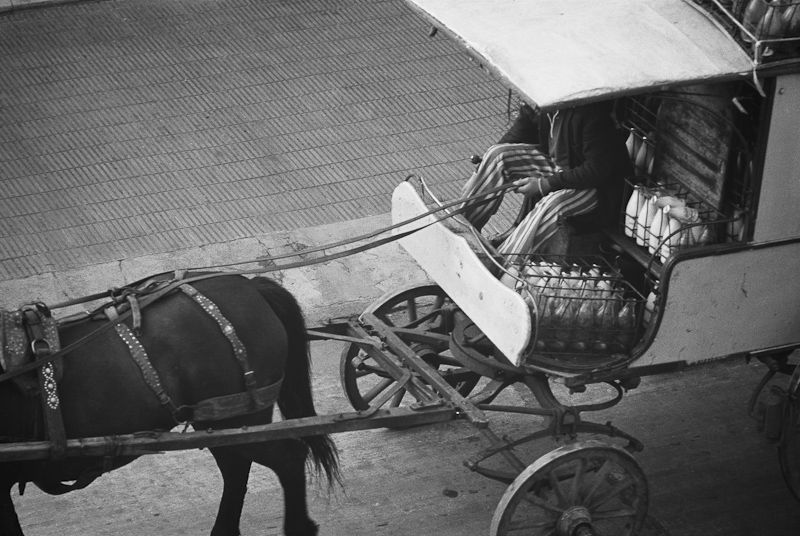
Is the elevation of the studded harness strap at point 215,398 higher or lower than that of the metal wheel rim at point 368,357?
higher

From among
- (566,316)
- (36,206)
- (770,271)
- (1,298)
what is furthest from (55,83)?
(770,271)

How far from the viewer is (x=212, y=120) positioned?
853 centimetres

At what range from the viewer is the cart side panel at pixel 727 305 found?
4516mm

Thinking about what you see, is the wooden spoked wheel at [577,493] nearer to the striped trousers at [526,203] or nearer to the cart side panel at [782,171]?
the striped trousers at [526,203]

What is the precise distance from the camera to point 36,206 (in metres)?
7.63

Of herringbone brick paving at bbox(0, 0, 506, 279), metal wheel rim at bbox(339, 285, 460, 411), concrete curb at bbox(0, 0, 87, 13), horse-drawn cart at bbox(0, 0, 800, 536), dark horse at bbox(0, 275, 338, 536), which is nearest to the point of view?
dark horse at bbox(0, 275, 338, 536)

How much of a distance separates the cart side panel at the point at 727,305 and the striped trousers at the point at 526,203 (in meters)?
0.69

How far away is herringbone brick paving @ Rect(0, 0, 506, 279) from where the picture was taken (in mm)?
7590

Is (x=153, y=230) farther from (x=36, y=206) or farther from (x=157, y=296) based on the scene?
(x=157, y=296)

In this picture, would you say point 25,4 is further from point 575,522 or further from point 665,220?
point 575,522

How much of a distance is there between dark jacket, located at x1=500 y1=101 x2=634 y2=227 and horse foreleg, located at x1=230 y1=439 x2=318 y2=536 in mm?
1651

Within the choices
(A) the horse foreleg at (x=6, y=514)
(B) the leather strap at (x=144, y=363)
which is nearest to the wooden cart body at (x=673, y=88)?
(B) the leather strap at (x=144, y=363)

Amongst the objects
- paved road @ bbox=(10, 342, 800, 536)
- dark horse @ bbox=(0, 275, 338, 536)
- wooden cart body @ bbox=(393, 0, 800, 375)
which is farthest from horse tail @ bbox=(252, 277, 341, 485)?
wooden cart body @ bbox=(393, 0, 800, 375)

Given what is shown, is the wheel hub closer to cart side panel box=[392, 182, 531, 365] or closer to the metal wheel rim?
cart side panel box=[392, 182, 531, 365]
